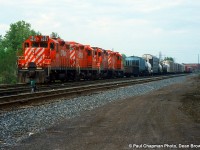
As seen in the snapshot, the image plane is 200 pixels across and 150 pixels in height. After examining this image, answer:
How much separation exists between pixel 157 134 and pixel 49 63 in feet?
60.8

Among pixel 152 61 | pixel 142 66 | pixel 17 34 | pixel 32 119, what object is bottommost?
pixel 32 119

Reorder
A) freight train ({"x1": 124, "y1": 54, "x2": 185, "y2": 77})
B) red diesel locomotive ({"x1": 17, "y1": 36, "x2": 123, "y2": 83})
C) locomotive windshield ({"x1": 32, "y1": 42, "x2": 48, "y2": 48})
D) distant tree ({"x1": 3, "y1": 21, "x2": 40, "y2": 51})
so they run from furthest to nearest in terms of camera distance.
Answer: distant tree ({"x1": 3, "y1": 21, "x2": 40, "y2": 51})
freight train ({"x1": 124, "y1": 54, "x2": 185, "y2": 77})
locomotive windshield ({"x1": 32, "y1": 42, "x2": 48, "y2": 48})
red diesel locomotive ({"x1": 17, "y1": 36, "x2": 123, "y2": 83})

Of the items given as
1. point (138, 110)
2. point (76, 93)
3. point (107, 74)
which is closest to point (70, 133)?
point (138, 110)

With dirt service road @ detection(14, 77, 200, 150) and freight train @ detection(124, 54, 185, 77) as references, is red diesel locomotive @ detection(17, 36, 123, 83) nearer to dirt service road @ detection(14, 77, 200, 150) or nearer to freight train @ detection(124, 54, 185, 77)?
dirt service road @ detection(14, 77, 200, 150)

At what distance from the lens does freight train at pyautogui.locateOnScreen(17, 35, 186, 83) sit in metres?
24.9

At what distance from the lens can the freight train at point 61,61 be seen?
2491 centimetres

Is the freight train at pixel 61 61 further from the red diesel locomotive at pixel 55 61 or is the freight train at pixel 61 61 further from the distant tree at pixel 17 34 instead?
the distant tree at pixel 17 34

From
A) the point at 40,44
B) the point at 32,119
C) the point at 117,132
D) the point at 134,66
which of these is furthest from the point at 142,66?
the point at 117,132

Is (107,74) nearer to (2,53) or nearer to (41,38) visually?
(41,38)

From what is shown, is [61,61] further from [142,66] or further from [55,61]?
[142,66]

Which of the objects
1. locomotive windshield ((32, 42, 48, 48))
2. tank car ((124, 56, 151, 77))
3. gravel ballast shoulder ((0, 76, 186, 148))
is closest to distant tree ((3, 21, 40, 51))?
tank car ((124, 56, 151, 77))

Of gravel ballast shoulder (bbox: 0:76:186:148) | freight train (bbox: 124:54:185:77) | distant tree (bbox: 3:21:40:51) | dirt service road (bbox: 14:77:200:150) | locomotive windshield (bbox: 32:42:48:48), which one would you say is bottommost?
gravel ballast shoulder (bbox: 0:76:186:148)

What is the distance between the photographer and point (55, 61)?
87.3 feet

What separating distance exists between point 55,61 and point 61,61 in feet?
4.61
